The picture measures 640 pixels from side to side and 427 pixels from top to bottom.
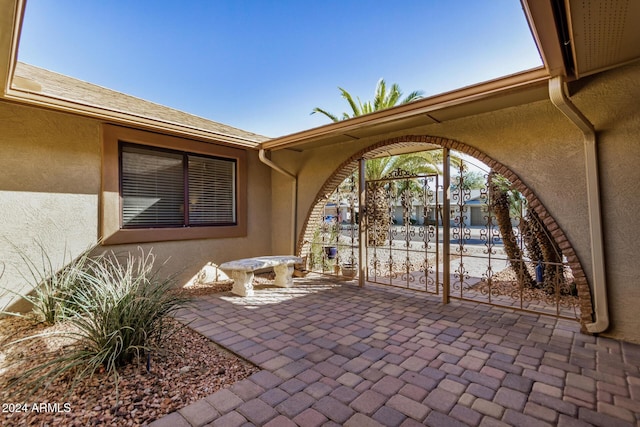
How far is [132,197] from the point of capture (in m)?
5.04

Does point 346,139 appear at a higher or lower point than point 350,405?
higher

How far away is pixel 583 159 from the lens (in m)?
3.44

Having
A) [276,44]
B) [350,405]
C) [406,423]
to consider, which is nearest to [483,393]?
[406,423]

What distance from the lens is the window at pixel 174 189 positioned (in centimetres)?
502

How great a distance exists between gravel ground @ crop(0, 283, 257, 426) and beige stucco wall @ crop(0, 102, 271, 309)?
1.42m

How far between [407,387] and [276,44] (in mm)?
7738

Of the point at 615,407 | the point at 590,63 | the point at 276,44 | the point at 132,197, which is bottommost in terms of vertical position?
the point at 615,407

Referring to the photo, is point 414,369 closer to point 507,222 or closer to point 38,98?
point 507,222

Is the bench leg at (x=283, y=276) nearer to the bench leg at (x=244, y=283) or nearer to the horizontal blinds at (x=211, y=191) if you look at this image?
the bench leg at (x=244, y=283)

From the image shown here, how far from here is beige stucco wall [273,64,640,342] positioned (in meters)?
3.14

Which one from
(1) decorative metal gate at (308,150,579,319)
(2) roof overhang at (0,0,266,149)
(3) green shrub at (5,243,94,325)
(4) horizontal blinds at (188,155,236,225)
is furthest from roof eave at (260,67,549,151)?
(3) green shrub at (5,243,94,325)

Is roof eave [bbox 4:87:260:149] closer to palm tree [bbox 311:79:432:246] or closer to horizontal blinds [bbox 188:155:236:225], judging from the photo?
horizontal blinds [bbox 188:155:236:225]

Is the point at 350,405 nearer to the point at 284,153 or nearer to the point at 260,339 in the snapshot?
the point at 260,339

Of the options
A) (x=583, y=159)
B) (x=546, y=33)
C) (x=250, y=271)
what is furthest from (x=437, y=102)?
(x=250, y=271)
